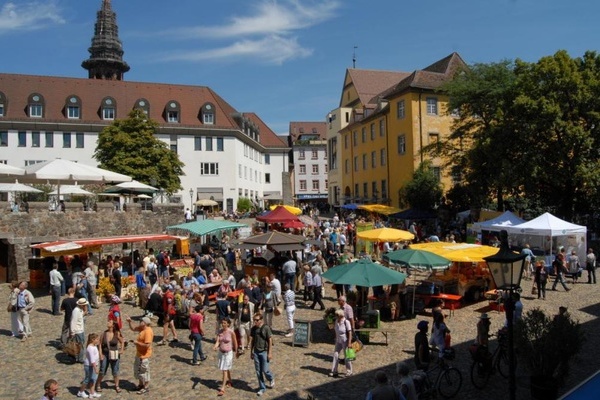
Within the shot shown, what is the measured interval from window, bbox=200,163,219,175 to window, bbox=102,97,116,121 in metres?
10.3

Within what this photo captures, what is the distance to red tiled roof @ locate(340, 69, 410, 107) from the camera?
190 feet

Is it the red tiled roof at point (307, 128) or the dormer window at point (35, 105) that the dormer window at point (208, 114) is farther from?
the red tiled roof at point (307, 128)

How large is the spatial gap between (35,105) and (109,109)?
686 centimetres

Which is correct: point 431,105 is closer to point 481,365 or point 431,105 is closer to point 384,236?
point 384,236

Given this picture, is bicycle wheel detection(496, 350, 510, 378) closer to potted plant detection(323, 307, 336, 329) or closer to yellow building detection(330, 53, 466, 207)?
potted plant detection(323, 307, 336, 329)

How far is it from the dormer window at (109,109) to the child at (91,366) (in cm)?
4733

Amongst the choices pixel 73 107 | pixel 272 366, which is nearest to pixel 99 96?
pixel 73 107

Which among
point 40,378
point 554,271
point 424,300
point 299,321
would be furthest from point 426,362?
point 554,271

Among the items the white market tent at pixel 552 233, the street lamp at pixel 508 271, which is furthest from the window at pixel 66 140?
the street lamp at pixel 508 271

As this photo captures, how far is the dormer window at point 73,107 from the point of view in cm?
5234

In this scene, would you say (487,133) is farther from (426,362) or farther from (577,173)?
(426,362)

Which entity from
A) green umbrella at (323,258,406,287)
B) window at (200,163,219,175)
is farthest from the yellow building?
green umbrella at (323,258,406,287)

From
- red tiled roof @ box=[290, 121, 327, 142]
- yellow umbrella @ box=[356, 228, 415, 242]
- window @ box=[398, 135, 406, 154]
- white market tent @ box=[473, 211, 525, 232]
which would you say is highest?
red tiled roof @ box=[290, 121, 327, 142]

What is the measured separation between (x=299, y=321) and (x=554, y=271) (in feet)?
42.1
